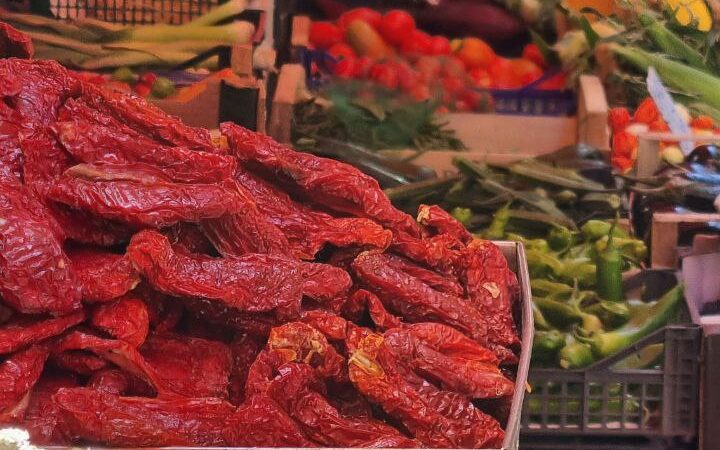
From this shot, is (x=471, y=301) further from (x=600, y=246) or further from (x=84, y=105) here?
(x=600, y=246)

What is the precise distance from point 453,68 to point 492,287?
8.22ft

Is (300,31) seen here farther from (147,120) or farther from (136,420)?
(136,420)

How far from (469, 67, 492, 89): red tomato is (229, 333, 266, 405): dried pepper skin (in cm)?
295

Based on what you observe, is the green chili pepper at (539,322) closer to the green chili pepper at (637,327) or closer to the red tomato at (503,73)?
the green chili pepper at (637,327)

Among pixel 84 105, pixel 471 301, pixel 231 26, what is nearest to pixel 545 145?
pixel 231 26

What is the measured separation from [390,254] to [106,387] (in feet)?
2.06

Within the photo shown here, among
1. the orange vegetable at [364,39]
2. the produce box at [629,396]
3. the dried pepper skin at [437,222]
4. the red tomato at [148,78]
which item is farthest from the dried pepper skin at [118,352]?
the orange vegetable at [364,39]

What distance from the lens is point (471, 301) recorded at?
1.98 metres

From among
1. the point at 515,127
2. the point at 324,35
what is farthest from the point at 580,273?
the point at 324,35

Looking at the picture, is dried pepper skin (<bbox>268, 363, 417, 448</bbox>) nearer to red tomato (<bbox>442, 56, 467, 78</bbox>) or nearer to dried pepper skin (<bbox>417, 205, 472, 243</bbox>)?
dried pepper skin (<bbox>417, 205, 472, 243</bbox>)

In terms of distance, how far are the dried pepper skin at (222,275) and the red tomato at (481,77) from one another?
9.68ft

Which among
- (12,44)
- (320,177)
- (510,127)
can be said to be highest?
(12,44)

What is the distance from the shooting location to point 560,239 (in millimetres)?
3434

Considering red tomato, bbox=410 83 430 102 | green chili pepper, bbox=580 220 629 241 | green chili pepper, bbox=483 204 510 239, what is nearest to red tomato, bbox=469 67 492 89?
red tomato, bbox=410 83 430 102
